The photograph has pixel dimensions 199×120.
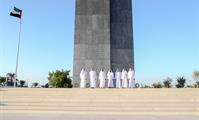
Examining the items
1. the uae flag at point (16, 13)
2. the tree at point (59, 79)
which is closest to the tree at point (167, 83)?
the tree at point (59, 79)

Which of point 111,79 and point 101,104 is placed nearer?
point 101,104

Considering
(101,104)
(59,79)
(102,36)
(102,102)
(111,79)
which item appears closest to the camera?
(101,104)

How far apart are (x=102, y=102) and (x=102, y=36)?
478 inches

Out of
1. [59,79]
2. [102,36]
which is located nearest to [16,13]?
[102,36]

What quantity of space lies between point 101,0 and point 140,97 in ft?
44.7

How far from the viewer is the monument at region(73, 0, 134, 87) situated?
21.9 m

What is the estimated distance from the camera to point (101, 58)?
72.1ft

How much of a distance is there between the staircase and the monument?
358 inches

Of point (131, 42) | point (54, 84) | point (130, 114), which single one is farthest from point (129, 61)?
point (54, 84)

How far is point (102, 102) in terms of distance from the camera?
1076cm

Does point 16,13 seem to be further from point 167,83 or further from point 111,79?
point 167,83

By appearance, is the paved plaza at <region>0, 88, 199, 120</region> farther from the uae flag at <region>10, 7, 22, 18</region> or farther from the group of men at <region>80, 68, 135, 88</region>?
the uae flag at <region>10, 7, 22, 18</region>

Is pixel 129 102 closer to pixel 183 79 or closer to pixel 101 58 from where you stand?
pixel 101 58

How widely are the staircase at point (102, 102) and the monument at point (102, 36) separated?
29.8 feet
